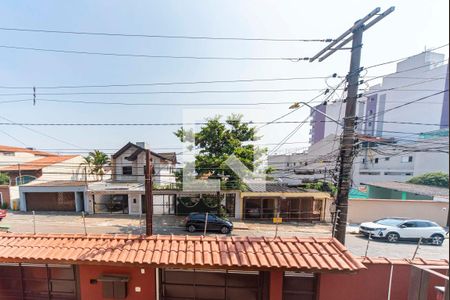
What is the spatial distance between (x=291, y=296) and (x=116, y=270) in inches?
157

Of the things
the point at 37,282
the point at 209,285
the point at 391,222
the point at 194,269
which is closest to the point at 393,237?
the point at 391,222

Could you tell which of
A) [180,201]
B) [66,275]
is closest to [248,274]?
[66,275]

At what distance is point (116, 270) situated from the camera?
14.2ft

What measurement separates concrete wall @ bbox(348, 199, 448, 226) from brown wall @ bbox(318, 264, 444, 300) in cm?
1296

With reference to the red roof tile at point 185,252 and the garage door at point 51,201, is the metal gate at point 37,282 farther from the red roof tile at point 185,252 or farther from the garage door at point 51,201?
the garage door at point 51,201

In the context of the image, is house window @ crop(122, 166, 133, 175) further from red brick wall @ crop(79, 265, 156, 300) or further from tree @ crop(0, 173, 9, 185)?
red brick wall @ crop(79, 265, 156, 300)

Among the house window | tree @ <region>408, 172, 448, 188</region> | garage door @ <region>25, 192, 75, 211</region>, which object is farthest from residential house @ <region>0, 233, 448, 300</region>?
tree @ <region>408, 172, 448, 188</region>

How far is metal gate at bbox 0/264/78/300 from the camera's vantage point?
4.65 metres

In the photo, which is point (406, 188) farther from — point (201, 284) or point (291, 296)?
point (201, 284)

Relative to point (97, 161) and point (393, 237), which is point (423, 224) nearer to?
point (393, 237)

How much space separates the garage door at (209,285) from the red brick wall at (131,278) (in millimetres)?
308

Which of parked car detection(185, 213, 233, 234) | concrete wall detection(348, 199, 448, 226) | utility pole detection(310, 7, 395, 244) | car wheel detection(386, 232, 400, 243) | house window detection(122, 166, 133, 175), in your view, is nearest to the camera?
utility pole detection(310, 7, 395, 244)

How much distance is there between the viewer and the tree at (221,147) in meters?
13.2

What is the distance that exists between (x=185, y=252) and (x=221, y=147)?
32.2 feet
